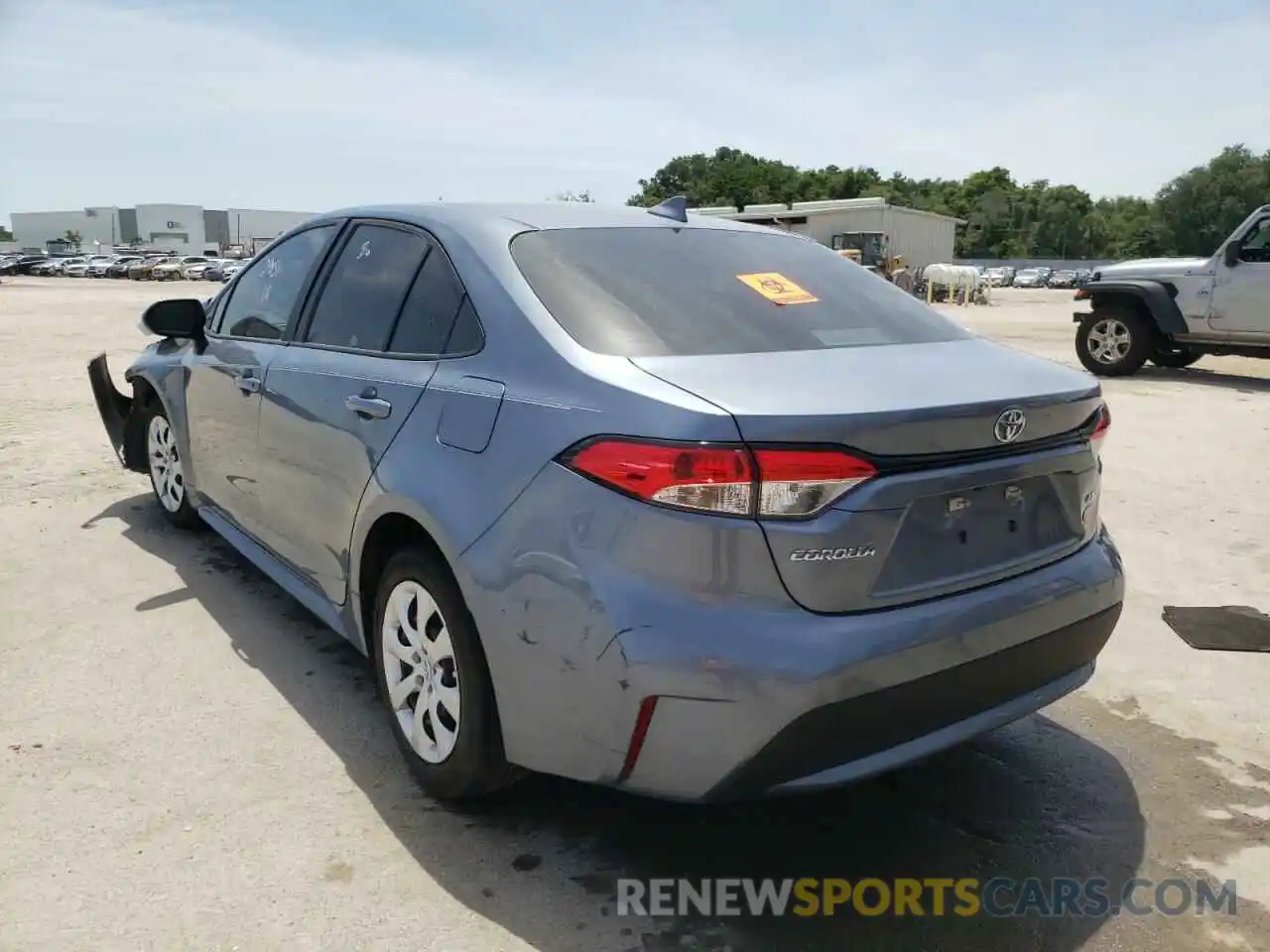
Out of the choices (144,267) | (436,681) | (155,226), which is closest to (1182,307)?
(436,681)

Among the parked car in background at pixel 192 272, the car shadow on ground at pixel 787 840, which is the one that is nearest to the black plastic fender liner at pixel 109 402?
the car shadow on ground at pixel 787 840

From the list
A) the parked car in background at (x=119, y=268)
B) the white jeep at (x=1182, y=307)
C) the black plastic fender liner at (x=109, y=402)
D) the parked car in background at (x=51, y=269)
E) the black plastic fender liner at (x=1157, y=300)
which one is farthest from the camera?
the parked car in background at (x=51, y=269)

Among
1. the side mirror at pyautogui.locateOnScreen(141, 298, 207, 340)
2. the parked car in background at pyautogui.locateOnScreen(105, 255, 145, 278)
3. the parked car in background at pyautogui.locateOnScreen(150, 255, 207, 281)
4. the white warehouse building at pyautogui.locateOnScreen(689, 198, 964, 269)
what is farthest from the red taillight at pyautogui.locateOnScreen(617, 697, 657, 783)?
the parked car in background at pyautogui.locateOnScreen(105, 255, 145, 278)

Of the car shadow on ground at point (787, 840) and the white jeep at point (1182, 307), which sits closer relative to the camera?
the car shadow on ground at point (787, 840)

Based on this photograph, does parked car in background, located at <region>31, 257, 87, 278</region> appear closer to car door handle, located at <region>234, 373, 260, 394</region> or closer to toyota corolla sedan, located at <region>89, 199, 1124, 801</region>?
car door handle, located at <region>234, 373, 260, 394</region>

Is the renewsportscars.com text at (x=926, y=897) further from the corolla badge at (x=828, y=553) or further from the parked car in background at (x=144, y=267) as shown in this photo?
the parked car in background at (x=144, y=267)

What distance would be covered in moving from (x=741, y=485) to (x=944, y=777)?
1.47 m

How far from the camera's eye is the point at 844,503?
2.07 metres

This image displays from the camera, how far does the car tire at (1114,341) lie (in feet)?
40.6

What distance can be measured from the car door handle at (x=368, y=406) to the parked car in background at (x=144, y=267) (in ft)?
214

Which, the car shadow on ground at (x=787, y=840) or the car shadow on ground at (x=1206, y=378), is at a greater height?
the car shadow on ground at (x=1206, y=378)

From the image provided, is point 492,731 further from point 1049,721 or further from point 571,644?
point 1049,721

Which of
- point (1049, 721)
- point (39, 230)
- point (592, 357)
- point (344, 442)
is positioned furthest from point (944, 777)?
point (39, 230)

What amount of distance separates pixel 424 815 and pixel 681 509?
130 centimetres
